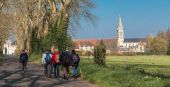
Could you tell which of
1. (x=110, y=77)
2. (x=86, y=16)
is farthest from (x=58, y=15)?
(x=110, y=77)

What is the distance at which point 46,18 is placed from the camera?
7225 centimetres

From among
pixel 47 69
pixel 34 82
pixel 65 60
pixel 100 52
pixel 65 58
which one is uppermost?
pixel 100 52

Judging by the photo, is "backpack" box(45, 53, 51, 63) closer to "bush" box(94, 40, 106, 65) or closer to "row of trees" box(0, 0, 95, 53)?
"bush" box(94, 40, 106, 65)

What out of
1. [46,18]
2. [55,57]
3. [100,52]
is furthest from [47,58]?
[46,18]

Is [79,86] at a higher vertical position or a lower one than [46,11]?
lower

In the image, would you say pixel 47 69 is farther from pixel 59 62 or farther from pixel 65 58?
pixel 65 58

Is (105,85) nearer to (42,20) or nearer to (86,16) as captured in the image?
(86,16)

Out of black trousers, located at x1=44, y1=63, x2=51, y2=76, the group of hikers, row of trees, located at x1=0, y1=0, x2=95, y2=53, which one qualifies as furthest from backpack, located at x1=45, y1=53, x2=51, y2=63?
row of trees, located at x1=0, y1=0, x2=95, y2=53

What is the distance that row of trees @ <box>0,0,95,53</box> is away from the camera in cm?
5069

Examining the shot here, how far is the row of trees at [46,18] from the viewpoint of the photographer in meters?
50.7

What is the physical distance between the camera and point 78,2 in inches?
2435

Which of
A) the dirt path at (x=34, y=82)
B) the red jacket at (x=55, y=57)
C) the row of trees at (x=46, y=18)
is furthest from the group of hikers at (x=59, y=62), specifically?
the row of trees at (x=46, y=18)

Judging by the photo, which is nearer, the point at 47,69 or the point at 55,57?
the point at 55,57

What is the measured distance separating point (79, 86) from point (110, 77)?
63.4 inches
